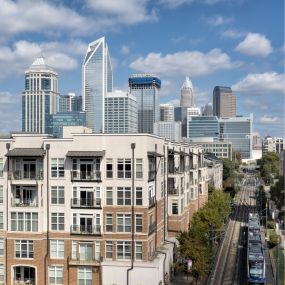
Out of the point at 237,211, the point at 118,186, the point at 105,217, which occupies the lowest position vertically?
the point at 237,211

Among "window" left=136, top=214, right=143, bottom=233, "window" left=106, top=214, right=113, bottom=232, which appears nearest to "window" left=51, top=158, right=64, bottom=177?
"window" left=106, top=214, right=113, bottom=232

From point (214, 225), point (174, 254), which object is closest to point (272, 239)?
point (214, 225)

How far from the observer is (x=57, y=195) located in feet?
148

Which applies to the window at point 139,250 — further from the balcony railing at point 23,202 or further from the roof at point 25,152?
the roof at point 25,152

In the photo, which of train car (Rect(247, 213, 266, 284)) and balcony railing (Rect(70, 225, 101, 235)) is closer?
balcony railing (Rect(70, 225, 101, 235))

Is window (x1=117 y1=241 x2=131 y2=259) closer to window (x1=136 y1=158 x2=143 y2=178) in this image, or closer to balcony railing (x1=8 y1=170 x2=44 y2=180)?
window (x1=136 y1=158 x2=143 y2=178)

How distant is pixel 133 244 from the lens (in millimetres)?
44219

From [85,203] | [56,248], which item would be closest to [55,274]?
[56,248]

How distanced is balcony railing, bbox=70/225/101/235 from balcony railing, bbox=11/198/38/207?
419 cm

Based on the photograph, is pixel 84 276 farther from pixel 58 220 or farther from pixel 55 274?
pixel 58 220

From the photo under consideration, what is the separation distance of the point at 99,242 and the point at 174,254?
1218 centimetres

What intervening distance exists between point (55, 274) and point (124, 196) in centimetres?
976

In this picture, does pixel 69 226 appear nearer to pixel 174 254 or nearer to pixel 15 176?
pixel 15 176

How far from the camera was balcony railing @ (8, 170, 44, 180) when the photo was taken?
148ft
